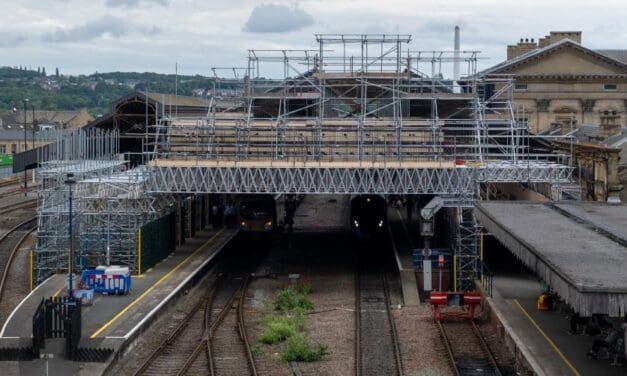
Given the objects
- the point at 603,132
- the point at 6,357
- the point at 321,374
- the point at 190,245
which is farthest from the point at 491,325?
the point at 603,132

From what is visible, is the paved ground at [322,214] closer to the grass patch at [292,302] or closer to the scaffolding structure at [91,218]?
the scaffolding structure at [91,218]

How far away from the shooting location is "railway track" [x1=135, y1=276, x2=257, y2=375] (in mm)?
23609

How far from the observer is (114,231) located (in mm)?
34906

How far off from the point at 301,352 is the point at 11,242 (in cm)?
2314

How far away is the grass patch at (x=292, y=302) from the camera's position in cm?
3157

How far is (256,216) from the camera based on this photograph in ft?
157

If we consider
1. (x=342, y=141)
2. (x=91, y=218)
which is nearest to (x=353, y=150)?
(x=342, y=141)

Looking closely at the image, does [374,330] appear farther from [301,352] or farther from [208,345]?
[208,345]

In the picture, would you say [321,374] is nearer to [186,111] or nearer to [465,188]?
[465,188]

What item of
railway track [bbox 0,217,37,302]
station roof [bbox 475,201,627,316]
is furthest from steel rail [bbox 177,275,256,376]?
railway track [bbox 0,217,37,302]

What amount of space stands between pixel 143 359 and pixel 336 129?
19.0m

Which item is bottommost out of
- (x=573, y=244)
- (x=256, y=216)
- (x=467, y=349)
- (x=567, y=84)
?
(x=467, y=349)

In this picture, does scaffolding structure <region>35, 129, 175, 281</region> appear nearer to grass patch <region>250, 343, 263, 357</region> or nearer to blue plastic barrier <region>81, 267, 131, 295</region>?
blue plastic barrier <region>81, 267, 131, 295</region>

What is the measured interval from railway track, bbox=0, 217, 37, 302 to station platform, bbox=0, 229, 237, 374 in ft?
14.6
